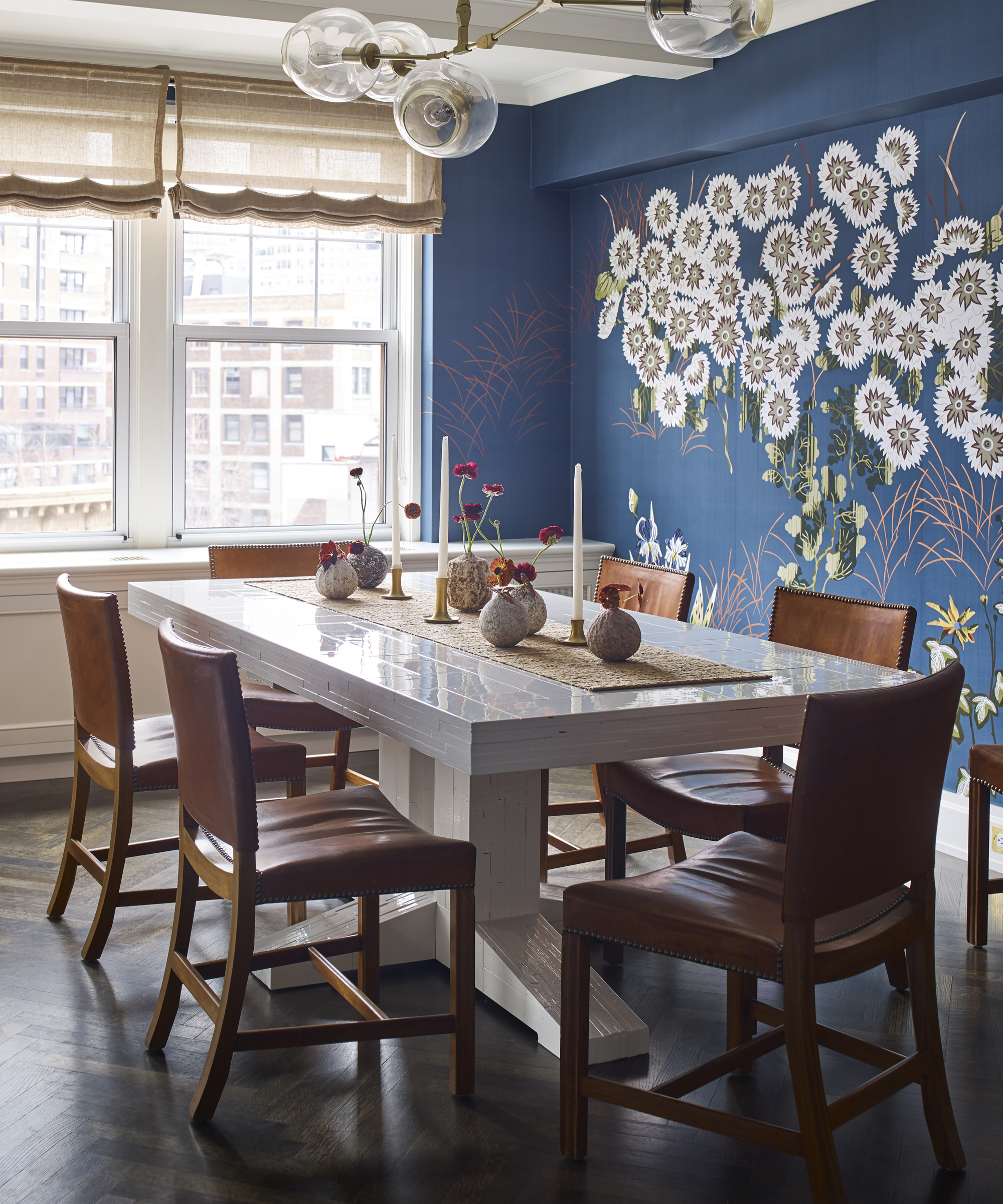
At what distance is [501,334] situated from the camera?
5395mm

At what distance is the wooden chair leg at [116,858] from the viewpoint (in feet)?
9.48

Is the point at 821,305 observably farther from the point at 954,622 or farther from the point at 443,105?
the point at 443,105

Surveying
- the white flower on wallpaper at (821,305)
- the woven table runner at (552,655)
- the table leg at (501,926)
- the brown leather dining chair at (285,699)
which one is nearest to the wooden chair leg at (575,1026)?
the table leg at (501,926)

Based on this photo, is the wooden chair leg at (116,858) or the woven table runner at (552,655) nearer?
the woven table runner at (552,655)

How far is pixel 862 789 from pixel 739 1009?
0.68 m

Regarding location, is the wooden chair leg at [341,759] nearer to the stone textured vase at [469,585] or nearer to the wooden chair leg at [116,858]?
the stone textured vase at [469,585]

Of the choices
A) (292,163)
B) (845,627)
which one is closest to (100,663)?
(845,627)

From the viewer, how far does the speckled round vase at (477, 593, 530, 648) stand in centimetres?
273

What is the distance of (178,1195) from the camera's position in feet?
6.62

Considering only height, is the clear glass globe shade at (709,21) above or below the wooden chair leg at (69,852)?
above

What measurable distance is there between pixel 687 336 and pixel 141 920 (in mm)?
2876

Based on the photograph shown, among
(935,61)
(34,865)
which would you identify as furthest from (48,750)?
(935,61)

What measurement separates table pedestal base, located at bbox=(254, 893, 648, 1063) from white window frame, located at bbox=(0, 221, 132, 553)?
2452 millimetres

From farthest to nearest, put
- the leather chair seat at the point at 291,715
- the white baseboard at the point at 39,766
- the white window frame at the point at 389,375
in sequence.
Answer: the white window frame at the point at 389,375 < the white baseboard at the point at 39,766 < the leather chair seat at the point at 291,715
